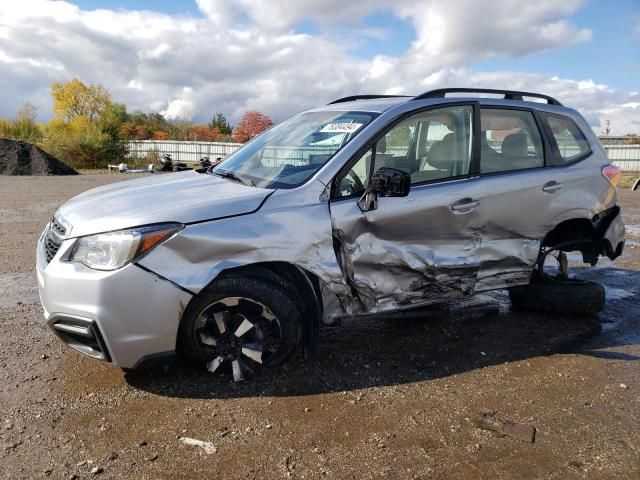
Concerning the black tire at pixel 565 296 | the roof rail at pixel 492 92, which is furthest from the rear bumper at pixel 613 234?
the roof rail at pixel 492 92

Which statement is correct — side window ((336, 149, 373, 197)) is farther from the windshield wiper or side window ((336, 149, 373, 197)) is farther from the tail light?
the tail light

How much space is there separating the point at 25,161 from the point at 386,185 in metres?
28.5

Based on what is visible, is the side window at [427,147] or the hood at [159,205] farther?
the side window at [427,147]

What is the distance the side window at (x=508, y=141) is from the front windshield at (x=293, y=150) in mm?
994

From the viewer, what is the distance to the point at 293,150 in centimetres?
396

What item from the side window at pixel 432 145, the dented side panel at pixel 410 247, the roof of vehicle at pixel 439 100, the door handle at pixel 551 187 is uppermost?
the roof of vehicle at pixel 439 100

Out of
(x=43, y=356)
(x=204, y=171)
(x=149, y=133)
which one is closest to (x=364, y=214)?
(x=204, y=171)

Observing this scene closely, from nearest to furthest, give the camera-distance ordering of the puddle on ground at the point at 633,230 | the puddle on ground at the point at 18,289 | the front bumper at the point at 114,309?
the front bumper at the point at 114,309, the puddle on ground at the point at 18,289, the puddle on ground at the point at 633,230

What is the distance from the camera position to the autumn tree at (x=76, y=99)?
2886 inches

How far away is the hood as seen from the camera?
3066 millimetres

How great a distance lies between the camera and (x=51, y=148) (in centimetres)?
3734

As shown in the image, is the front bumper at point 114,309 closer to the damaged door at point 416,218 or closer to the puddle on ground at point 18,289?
the damaged door at point 416,218

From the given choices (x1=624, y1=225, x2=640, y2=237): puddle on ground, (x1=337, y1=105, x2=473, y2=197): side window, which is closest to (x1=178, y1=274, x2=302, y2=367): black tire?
(x1=337, y1=105, x2=473, y2=197): side window

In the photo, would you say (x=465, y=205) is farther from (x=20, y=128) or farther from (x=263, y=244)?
(x=20, y=128)
